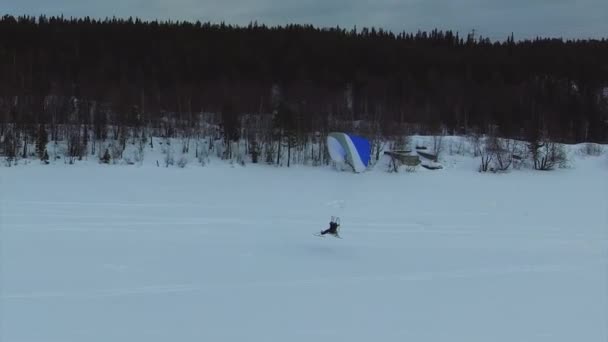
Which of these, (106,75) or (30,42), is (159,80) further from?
(30,42)

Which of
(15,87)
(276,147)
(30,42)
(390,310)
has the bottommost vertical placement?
(390,310)

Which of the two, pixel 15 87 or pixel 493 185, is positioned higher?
pixel 15 87

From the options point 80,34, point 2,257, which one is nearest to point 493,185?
point 2,257

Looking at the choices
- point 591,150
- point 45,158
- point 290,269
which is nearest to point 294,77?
point 591,150

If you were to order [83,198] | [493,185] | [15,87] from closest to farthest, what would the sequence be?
1. [83,198]
2. [493,185]
3. [15,87]

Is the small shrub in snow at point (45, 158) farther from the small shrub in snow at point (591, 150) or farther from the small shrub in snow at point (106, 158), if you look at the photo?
the small shrub in snow at point (591, 150)

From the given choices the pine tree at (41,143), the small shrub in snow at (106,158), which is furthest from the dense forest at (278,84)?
the small shrub in snow at (106,158)

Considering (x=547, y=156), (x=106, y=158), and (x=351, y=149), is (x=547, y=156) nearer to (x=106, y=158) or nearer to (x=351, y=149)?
(x=351, y=149)
